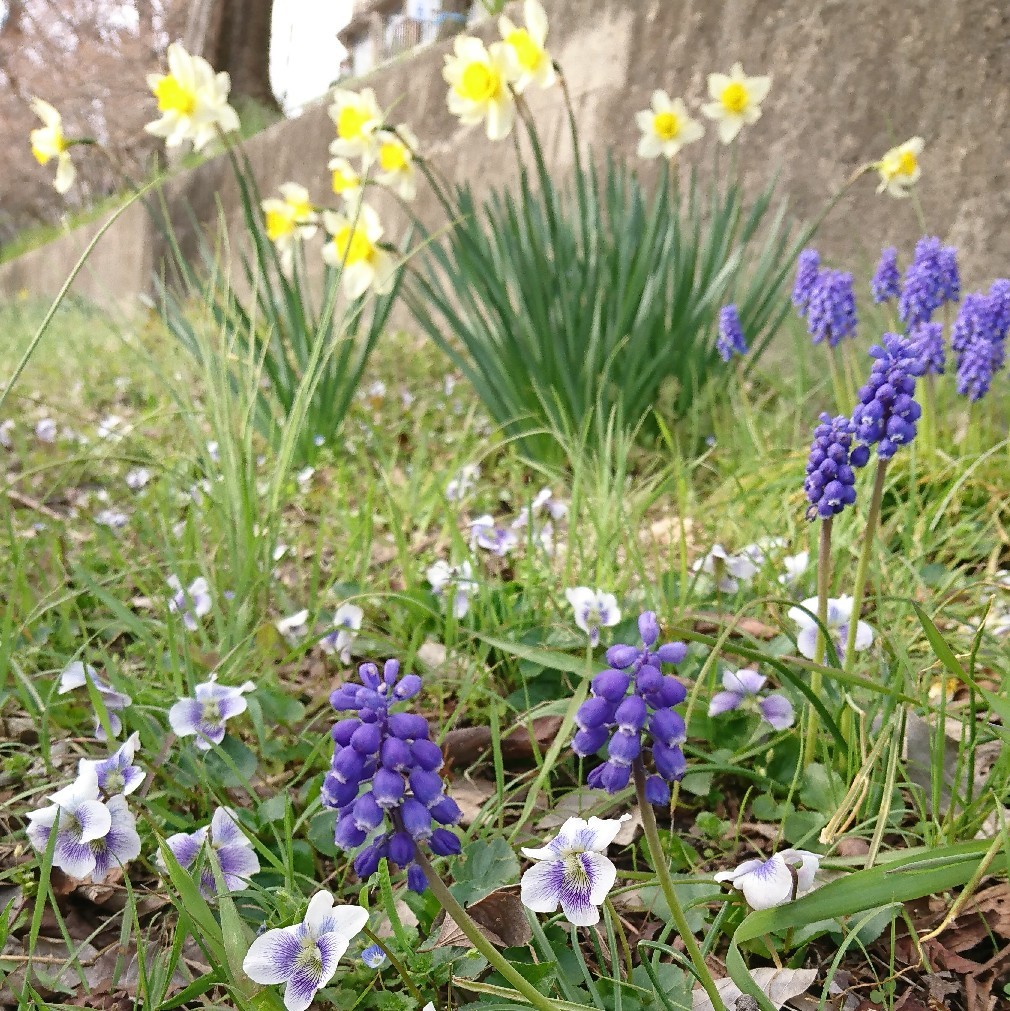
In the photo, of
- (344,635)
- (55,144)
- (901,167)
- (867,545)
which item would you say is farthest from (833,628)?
(55,144)

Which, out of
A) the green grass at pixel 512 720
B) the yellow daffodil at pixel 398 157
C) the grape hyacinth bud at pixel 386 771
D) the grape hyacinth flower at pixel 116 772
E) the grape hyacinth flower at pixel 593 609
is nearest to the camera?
the grape hyacinth bud at pixel 386 771

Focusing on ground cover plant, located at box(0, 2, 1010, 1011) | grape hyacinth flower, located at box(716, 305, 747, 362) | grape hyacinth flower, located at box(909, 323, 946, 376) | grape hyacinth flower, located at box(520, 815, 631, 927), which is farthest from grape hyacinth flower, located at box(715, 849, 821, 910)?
grape hyacinth flower, located at box(716, 305, 747, 362)

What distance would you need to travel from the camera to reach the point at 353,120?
7.48 feet

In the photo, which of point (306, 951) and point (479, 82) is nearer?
point (306, 951)

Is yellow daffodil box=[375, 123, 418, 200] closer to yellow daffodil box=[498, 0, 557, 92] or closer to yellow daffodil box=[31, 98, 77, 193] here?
yellow daffodil box=[498, 0, 557, 92]

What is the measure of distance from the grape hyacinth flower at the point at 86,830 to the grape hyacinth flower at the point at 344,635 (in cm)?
48

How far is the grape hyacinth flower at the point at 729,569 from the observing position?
1.36 m

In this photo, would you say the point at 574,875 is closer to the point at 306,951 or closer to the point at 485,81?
the point at 306,951

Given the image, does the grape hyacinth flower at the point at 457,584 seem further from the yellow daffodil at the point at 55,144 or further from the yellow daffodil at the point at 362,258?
the yellow daffodil at the point at 55,144

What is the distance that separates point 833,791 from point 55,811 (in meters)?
0.82

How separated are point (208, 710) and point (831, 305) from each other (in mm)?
1553

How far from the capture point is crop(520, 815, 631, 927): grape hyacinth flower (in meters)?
0.71

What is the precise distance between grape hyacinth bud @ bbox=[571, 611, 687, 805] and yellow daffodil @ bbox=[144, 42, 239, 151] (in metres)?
2.06

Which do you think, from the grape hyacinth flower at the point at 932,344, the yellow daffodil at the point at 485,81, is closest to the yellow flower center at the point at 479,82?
the yellow daffodil at the point at 485,81
